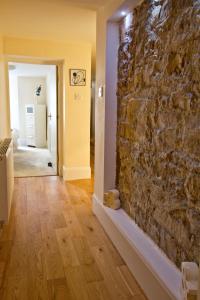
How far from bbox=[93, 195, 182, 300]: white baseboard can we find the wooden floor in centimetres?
8

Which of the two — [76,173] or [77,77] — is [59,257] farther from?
[77,77]

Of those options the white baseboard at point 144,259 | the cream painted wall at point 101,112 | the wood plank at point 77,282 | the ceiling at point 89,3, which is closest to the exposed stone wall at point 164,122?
the white baseboard at point 144,259

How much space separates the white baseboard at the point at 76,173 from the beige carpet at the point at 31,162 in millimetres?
439

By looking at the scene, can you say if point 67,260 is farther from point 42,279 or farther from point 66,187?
point 66,187

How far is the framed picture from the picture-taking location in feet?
13.6

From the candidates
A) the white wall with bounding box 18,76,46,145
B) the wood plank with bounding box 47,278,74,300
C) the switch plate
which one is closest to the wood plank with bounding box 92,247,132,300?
the wood plank with bounding box 47,278,74,300

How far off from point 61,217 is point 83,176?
1.59m

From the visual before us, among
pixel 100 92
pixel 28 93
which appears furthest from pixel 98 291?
pixel 28 93

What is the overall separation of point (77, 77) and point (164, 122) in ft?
9.08

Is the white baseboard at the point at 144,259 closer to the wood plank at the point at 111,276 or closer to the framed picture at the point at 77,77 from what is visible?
the wood plank at the point at 111,276

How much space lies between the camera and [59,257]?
2119 mm

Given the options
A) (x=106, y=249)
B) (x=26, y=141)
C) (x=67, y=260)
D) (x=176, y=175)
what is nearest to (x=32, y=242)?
(x=67, y=260)

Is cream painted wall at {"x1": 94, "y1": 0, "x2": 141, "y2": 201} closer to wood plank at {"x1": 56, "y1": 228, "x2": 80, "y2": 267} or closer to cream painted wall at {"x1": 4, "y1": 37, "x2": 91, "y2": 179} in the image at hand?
wood plank at {"x1": 56, "y1": 228, "x2": 80, "y2": 267}

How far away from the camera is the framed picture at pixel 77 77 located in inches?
163
